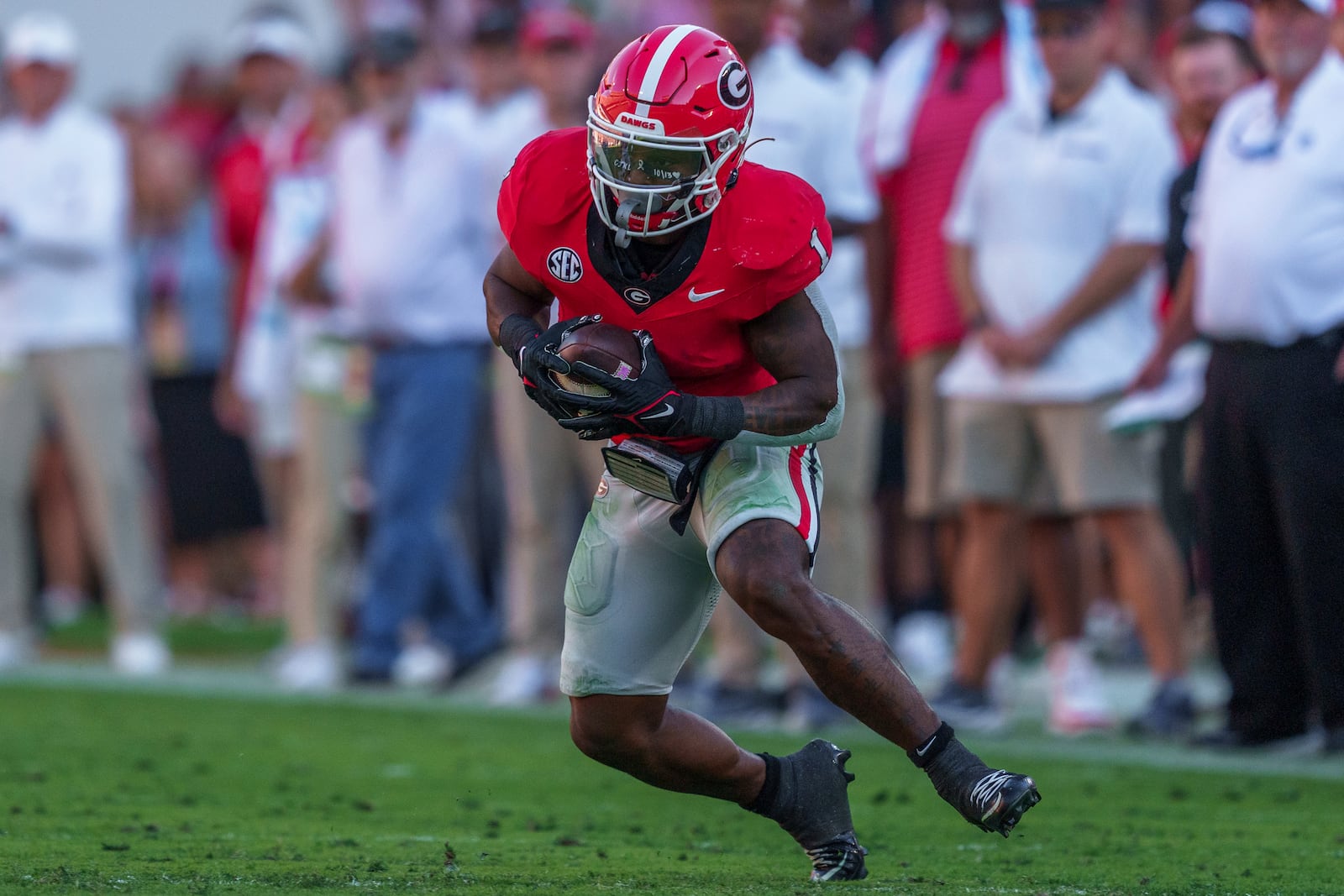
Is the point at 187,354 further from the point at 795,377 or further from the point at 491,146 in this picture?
the point at 795,377

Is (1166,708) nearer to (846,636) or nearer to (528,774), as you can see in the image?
(528,774)

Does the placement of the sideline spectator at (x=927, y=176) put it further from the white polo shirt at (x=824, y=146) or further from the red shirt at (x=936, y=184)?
the white polo shirt at (x=824, y=146)

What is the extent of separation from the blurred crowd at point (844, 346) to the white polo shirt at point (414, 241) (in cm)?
2

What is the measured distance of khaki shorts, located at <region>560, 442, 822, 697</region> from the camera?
14.1ft

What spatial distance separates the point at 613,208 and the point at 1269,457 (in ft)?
9.30

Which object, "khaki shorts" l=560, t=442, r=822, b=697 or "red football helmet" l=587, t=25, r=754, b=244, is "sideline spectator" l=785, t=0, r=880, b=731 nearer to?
"khaki shorts" l=560, t=442, r=822, b=697

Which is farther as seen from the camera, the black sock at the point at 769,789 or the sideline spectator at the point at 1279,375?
the sideline spectator at the point at 1279,375

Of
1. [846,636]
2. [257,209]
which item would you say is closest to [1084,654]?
[846,636]

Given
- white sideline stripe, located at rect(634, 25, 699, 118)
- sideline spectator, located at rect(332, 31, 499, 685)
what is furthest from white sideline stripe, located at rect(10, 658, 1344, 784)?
white sideline stripe, located at rect(634, 25, 699, 118)

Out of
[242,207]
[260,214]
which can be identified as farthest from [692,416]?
[242,207]

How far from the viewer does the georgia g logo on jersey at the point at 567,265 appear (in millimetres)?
4328

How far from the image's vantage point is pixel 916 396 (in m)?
7.88

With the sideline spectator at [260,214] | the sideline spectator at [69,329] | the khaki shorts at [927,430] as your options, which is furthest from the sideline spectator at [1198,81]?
the sideline spectator at [69,329]

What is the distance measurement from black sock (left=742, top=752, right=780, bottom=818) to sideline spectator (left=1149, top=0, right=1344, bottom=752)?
2.41 metres
